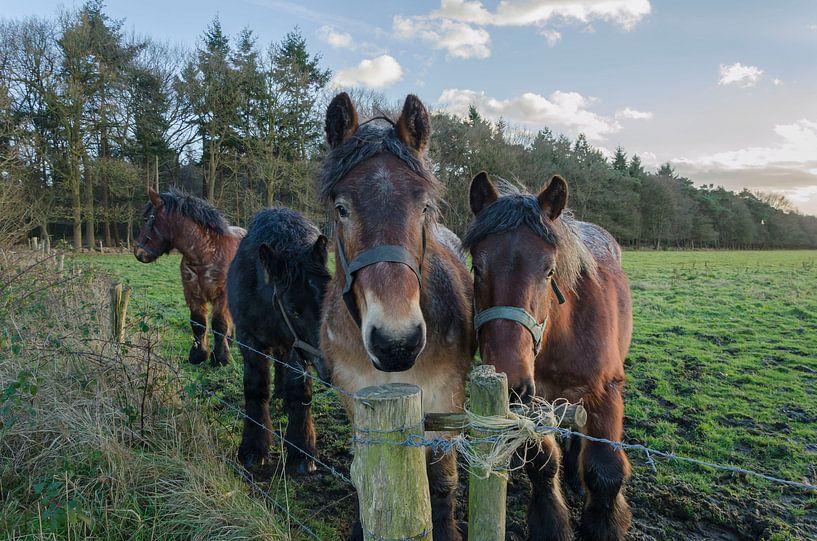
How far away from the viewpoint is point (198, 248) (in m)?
7.25

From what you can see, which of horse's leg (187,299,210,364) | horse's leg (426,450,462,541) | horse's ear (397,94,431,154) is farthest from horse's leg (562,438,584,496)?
horse's leg (187,299,210,364)

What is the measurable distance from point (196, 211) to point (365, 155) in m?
5.83

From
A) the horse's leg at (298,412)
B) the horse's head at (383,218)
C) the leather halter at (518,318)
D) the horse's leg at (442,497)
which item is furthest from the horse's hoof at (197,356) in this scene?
the leather halter at (518,318)

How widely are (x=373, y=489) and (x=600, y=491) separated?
2.05 meters

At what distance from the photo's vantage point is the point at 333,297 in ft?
9.87

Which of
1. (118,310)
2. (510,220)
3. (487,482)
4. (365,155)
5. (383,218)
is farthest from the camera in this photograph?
(118,310)

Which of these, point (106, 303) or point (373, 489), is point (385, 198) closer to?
point (373, 489)

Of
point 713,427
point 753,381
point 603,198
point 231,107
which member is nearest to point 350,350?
point 713,427

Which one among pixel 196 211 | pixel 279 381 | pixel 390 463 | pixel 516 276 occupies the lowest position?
pixel 279 381

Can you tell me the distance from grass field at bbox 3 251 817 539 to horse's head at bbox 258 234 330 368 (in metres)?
1.06

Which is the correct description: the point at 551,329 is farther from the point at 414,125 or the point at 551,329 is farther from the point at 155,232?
the point at 155,232

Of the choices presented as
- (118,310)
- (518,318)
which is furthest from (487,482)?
(118,310)

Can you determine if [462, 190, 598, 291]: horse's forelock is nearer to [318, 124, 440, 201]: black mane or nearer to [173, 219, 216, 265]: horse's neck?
[318, 124, 440, 201]: black mane

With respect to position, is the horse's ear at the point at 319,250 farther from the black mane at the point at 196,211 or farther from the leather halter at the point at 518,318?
the black mane at the point at 196,211
